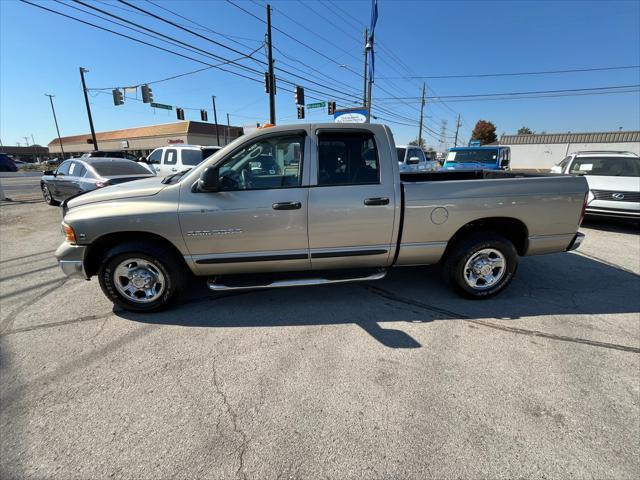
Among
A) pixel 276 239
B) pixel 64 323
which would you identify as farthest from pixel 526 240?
pixel 64 323

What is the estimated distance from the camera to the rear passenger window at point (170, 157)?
12.1 m

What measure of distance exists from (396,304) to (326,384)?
4.89ft

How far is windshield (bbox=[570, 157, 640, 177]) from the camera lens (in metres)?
7.14

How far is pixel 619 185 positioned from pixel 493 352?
22.2ft

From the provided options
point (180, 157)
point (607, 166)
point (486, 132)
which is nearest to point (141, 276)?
point (180, 157)

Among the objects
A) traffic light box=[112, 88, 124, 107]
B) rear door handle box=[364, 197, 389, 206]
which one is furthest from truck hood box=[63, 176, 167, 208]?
traffic light box=[112, 88, 124, 107]

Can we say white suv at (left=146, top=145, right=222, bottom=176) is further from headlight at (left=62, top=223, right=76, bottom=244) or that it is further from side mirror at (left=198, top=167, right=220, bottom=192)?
side mirror at (left=198, top=167, right=220, bottom=192)

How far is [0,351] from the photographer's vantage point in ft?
9.29

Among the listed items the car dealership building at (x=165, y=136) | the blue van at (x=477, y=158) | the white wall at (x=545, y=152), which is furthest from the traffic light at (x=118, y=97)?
the white wall at (x=545, y=152)

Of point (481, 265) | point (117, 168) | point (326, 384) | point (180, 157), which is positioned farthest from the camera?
point (180, 157)

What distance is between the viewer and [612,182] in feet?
22.5

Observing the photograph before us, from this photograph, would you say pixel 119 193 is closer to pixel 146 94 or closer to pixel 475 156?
pixel 475 156

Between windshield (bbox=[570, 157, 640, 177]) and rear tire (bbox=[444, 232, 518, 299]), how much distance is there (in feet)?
20.3

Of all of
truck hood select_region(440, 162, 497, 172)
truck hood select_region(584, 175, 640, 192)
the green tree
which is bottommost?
truck hood select_region(584, 175, 640, 192)
